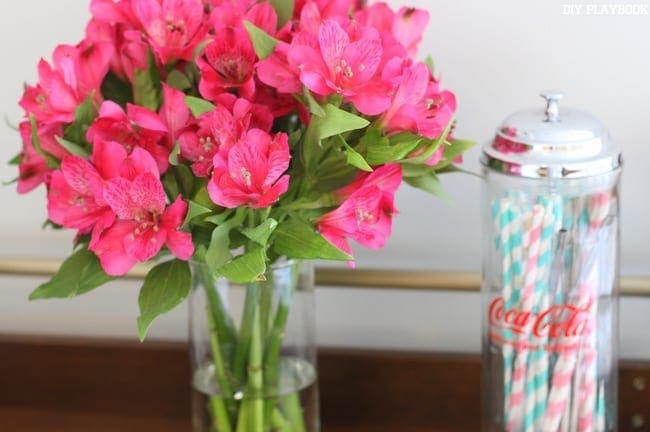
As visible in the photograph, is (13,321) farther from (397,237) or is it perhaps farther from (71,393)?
(397,237)

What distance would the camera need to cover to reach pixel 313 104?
537mm

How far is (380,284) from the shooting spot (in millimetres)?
784

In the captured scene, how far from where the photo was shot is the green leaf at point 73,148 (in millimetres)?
572

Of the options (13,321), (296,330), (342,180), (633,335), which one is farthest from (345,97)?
(13,321)

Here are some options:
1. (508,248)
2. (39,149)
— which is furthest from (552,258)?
(39,149)

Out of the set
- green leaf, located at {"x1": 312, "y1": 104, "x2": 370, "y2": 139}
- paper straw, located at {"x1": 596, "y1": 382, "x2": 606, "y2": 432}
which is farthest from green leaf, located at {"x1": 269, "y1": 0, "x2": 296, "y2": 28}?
paper straw, located at {"x1": 596, "y1": 382, "x2": 606, "y2": 432}

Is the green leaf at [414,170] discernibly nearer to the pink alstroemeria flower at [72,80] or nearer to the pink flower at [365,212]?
the pink flower at [365,212]

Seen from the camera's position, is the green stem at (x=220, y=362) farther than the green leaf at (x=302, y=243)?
Yes

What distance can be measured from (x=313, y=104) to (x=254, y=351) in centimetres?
19

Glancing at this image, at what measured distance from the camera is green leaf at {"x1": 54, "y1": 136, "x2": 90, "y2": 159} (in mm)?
572

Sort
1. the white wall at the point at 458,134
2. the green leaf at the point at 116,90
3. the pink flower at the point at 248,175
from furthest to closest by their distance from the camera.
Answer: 1. the white wall at the point at 458,134
2. the green leaf at the point at 116,90
3. the pink flower at the point at 248,175

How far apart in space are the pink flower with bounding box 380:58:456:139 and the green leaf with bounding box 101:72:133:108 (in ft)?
0.58

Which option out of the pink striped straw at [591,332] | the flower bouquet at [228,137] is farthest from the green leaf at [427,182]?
the pink striped straw at [591,332]

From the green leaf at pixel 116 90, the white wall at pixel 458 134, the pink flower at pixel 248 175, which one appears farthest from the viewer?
the white wall at pixel 458 134
